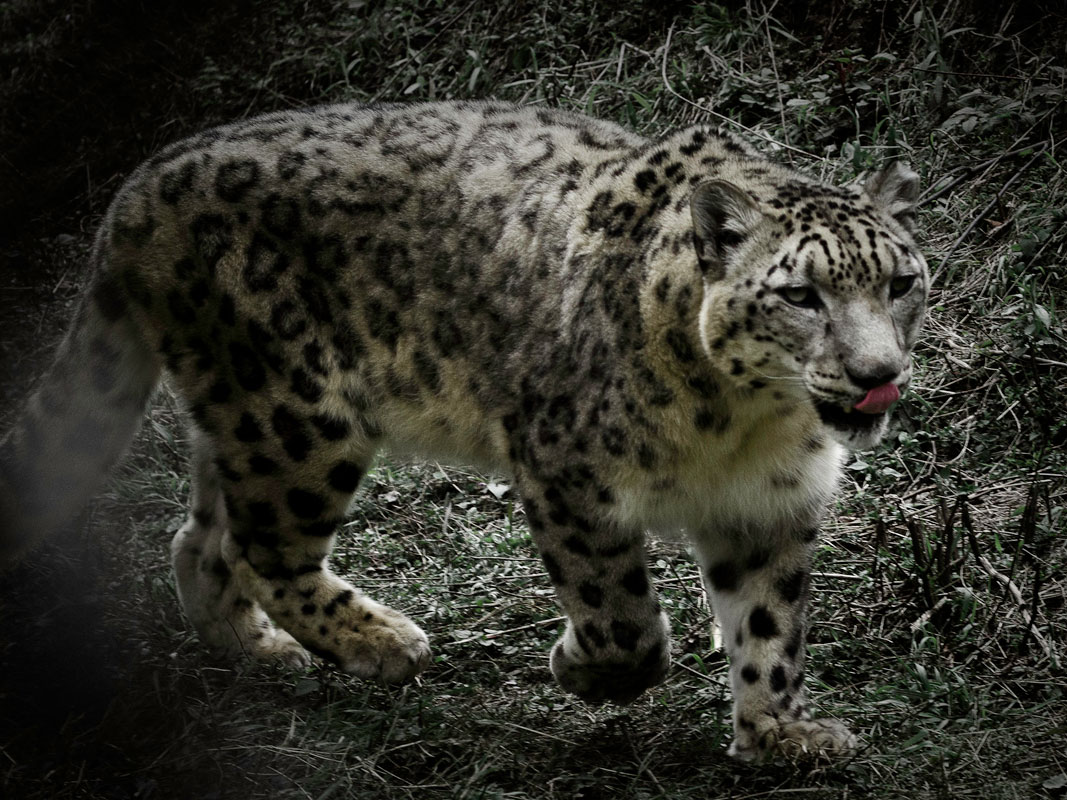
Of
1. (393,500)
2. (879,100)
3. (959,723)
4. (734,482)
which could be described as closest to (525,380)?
(734,482)

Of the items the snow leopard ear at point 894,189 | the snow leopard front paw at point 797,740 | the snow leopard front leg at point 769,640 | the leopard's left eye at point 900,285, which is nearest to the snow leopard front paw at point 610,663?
the snow leopard front leg at point 769,640

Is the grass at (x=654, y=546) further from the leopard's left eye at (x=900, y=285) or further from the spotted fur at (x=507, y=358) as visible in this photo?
the leopard's left eye at (x=900, y=285)

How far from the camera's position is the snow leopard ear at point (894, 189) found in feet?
13.4

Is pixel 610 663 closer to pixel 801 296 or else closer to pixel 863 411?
pixel 863 411

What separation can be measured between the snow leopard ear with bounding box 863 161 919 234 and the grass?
136cm

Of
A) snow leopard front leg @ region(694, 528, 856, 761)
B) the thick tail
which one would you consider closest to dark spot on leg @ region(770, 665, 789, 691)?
snow leopard front leg @ region(694, 528, 856, 761)

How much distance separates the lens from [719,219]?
13.0 feet

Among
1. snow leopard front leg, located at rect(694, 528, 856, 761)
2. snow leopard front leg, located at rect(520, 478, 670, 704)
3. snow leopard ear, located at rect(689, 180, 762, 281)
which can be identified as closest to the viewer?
snow leopard ear, located at rect(689, 180, 762, 281)

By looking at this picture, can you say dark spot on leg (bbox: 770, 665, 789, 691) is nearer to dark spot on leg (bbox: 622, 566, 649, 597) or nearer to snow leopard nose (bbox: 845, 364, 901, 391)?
dark spot on leg (bbox: 622, 566, 649, 597)

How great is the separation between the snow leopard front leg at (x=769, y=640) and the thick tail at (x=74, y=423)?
231 cm

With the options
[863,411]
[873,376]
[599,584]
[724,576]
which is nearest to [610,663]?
[599,584]

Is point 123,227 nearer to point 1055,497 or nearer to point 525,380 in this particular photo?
point 525,380

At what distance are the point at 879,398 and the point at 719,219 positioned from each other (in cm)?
72

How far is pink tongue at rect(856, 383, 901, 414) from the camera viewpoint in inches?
144
